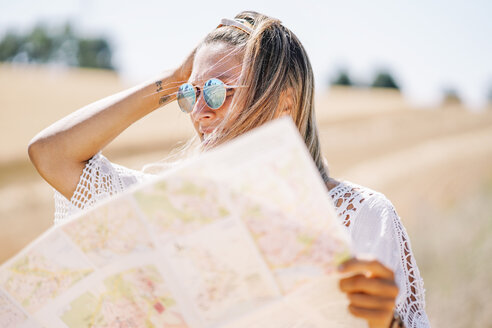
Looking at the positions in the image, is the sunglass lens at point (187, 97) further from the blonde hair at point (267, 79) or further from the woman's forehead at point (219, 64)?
the blonde hair at point (267, 79)

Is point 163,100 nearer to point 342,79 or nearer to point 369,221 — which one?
point 369,221

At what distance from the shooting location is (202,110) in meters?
1.58

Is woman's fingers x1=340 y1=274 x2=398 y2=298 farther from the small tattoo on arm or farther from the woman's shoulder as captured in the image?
the small tattoo on arm

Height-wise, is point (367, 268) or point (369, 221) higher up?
point (367, 268)

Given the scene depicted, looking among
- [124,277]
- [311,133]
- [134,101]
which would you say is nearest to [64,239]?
[124,277]

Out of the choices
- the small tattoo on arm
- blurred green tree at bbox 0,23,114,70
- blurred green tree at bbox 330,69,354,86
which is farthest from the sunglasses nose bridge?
blurred green tree at bbox 0,23,114,70

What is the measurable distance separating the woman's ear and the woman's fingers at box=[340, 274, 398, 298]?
0.75 meters

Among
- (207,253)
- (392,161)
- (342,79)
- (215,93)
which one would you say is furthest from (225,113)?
(342,79)

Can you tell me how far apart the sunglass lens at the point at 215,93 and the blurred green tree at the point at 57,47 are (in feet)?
176

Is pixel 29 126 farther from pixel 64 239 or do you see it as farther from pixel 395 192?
pixel 64 239

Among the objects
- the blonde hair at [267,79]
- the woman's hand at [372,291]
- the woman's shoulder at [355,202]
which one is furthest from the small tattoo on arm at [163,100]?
the woman's hand at [372,291]

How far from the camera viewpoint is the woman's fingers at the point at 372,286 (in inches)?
38.2

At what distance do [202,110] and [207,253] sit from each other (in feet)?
2.32

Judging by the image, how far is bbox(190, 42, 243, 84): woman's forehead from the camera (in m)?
1.59
